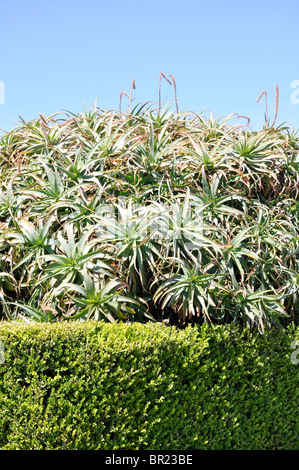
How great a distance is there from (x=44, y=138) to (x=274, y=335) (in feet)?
10.5

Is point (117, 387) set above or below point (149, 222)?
below

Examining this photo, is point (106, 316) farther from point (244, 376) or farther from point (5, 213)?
point (5, 213)

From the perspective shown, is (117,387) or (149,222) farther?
(149,222)

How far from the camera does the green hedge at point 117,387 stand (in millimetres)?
3555

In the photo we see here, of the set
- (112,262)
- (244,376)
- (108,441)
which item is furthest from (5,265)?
(244,376)

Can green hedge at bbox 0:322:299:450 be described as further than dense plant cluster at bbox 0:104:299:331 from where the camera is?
No

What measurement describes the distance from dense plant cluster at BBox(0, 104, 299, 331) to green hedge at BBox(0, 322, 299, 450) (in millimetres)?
367

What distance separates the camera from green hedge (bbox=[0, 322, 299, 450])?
3555 mm

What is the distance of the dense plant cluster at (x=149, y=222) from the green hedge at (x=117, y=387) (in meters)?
0.37

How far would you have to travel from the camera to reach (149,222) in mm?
4273

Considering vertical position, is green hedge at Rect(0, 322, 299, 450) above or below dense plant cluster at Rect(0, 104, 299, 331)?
below

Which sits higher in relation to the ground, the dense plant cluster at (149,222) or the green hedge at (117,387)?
the dense plant cluster at (149,222)

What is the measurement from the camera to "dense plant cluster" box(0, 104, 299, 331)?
4.27 metres

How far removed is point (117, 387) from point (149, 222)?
1388 millimetres
